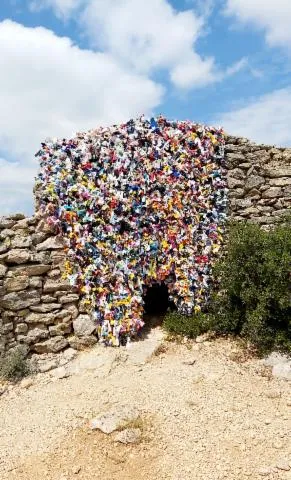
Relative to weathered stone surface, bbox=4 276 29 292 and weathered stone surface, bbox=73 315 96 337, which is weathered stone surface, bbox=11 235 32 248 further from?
weathered stone surface, bbox=73 315 96 337

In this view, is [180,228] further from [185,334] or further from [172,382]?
[172,382]

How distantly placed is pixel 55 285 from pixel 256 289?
327 centimetres

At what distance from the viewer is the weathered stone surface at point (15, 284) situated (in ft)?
23.2

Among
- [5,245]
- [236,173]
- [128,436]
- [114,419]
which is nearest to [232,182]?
[236,173]

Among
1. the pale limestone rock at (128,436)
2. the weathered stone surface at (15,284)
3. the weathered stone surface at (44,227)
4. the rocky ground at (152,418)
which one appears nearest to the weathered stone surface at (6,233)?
the weathered stone surface at (44,227)

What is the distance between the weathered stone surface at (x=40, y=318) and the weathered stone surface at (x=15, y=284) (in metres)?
0.50

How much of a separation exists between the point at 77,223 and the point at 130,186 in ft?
3.66

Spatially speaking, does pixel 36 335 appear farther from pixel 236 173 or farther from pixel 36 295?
pixel 236 173

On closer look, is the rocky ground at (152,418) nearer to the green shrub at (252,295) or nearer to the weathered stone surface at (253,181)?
the green shrub at (252,295)

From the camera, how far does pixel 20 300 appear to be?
23.3ft

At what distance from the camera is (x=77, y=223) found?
7297 millimetres

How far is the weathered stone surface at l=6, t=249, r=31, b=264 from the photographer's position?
7.07m

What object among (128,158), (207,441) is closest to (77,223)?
(128,158)

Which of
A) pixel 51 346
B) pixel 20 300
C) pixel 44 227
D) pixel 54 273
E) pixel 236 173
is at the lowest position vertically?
pixel 51 346
